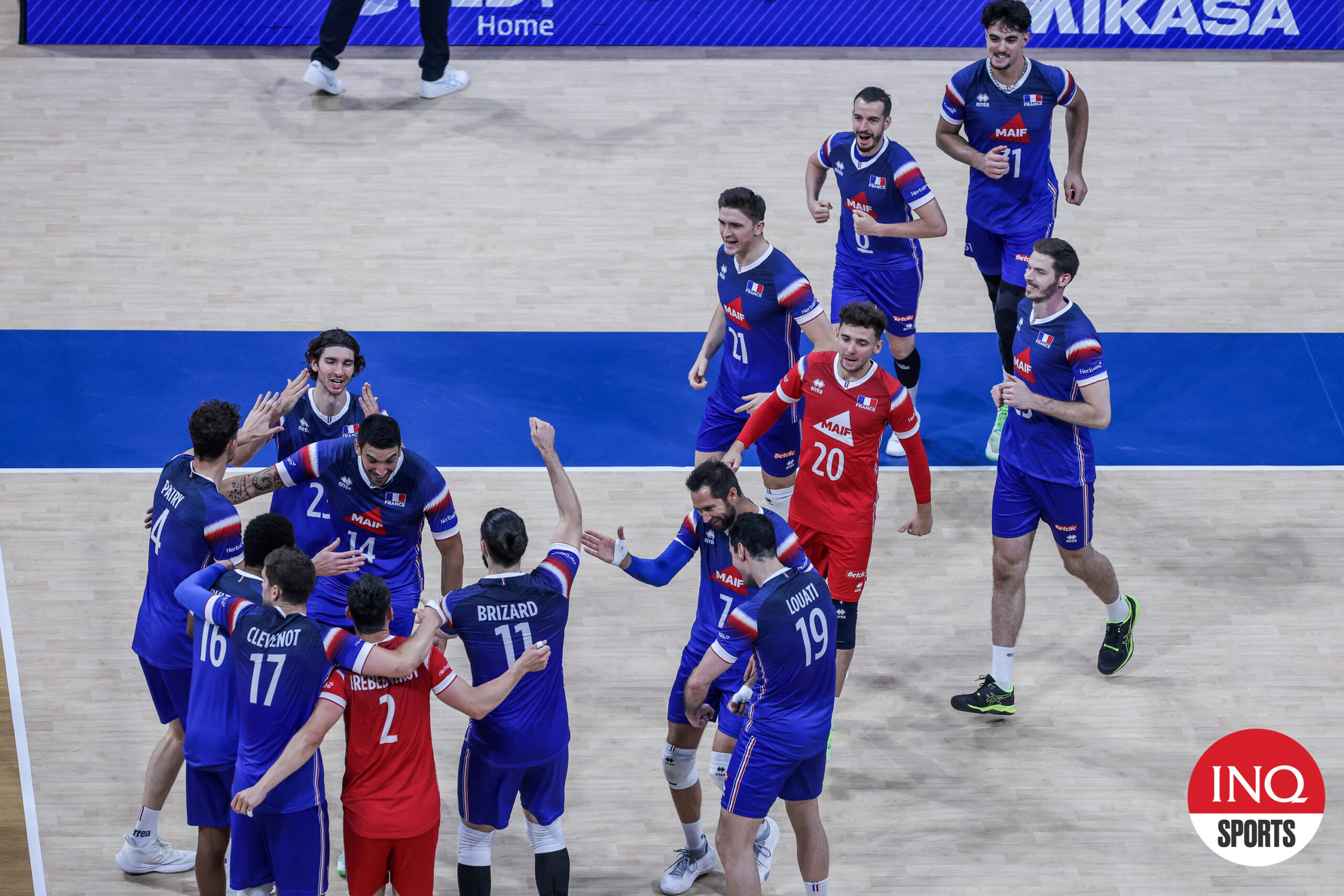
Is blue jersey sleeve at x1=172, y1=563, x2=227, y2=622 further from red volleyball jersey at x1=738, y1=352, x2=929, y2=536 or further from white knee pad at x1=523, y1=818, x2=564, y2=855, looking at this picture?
red volleyball jersey at x1=738, y1=352, x2=929, y2=536

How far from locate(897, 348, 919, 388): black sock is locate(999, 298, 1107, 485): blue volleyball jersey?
183 cm

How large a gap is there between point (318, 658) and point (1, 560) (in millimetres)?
3800

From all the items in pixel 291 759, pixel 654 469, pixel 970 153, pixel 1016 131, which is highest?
pixel 1016 131

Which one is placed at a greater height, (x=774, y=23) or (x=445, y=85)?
(x=774, y=23)

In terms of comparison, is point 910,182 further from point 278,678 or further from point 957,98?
point 278,678

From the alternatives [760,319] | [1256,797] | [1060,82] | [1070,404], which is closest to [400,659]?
[760,319]

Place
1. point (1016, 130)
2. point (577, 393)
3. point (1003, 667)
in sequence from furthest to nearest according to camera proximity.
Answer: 1. point (577, 393)
2. point (1016, 130)
3. point (1003, 667)

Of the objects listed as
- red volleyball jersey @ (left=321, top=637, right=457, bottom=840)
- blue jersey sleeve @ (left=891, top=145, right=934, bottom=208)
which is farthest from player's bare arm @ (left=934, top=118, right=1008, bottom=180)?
red volleyball jersey @ (left=321, top=637, right=457, bottom=840)

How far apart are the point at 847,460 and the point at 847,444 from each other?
8 cm

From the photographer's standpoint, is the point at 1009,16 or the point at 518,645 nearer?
the point at 518,645

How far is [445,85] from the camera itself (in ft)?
40.9

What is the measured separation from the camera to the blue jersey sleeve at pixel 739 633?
5551 millimetres

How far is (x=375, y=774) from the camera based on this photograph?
5371 millimetres

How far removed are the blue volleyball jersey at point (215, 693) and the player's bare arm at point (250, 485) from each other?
0.95 meters
